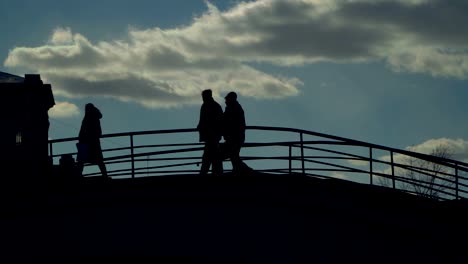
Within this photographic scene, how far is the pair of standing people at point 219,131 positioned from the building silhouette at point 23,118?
6124 millimetres

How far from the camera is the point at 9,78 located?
79.4ft

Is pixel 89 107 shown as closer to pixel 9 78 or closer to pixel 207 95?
pixel 207 95

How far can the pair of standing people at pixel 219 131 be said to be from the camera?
16297 mm

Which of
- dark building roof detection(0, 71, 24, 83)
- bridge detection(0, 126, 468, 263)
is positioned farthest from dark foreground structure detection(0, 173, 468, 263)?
dark building roof detection(0, 71, 24, 83)

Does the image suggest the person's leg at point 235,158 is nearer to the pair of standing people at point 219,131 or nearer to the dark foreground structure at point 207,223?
the pair of standing people at point 219,131

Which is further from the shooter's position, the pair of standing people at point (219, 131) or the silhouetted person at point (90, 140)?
the silhouetted person at point (90, 140)

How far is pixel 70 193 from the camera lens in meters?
15.2

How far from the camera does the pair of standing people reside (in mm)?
16297

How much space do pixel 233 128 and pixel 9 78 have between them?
33.5ft

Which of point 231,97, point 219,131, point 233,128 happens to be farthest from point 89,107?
point 233,128

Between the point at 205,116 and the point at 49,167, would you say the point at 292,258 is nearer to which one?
the point at 205,116

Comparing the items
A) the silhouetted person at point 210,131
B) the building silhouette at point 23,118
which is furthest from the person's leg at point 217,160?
the building silhouette at point 23,118

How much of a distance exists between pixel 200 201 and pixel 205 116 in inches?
72.7

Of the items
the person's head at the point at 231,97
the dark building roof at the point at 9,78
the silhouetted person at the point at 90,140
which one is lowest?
the silhouetted person at the point at 90,140
